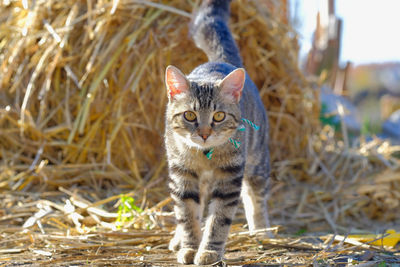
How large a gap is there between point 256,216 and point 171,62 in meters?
1.50

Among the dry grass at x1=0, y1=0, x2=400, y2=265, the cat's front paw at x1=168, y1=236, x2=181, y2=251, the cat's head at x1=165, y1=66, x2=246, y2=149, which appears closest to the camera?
the cat's head at x1=165, y1=66, x2=246, y2=149

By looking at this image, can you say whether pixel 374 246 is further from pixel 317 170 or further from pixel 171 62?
pixel 171 62

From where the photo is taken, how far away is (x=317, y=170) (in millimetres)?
4242

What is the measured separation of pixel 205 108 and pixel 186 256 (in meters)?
0.76

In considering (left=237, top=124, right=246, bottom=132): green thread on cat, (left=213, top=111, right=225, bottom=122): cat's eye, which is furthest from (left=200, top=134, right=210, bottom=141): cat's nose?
(left=237, top=124, right=246, bottom=132): green thread on cat

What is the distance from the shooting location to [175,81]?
2344mm

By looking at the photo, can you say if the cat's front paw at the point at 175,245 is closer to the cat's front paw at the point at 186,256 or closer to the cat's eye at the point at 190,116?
the cat's front paw at the point at 186,256

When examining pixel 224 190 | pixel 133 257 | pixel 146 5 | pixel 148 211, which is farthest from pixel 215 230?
pixel 146 5

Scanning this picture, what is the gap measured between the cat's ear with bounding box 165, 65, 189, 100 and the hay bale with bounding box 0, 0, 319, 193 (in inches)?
42.8

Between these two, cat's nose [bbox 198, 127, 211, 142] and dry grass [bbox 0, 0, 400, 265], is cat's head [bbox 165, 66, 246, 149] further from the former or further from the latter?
dry grass [bbox 0, 0, 400, 265]

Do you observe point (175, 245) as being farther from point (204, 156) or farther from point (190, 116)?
point (190, 116)

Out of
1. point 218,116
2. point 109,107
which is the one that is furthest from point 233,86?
point 109,107

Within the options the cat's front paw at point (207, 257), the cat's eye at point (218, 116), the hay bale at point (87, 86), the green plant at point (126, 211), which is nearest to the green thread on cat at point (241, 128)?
the cat's eye at point (218, 116)

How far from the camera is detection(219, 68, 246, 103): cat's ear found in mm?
2305
